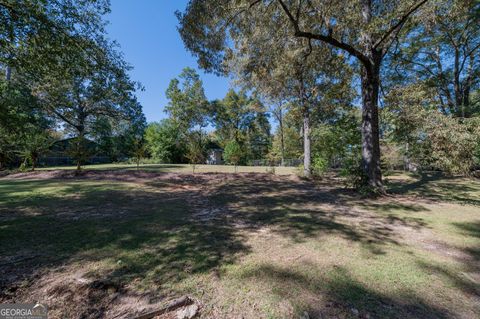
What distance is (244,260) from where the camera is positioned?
8.71ft

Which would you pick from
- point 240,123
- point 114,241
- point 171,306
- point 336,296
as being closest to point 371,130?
point 336,296

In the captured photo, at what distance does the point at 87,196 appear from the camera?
247 inches

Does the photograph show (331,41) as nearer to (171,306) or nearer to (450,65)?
(171,306)

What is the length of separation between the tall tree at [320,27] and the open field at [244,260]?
3.61 meters

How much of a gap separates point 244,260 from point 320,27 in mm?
8055

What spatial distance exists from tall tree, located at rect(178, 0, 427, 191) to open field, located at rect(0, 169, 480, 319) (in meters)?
3.61

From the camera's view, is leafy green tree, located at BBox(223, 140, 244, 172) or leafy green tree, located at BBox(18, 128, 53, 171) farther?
leafy green tree, located at BBox(223, 140, 244, 172)

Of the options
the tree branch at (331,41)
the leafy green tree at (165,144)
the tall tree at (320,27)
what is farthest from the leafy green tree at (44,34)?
the leafy green tree at (165,144)

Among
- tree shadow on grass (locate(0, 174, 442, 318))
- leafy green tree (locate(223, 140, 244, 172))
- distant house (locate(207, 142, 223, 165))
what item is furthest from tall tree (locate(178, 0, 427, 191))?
distant house (locate(207, 142, 223, 165))

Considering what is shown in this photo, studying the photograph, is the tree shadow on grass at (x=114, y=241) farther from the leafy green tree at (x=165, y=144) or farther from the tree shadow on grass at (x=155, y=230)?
the leafy green tree at (x=165, y=144)

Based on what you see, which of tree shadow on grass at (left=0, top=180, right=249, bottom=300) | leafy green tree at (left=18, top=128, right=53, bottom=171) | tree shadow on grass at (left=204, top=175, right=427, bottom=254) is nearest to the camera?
tree shadow on grass at (left=0, top=180, right=249, bottom=300)

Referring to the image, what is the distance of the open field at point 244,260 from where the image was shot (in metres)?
1.89

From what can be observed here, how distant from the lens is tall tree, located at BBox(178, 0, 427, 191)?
6430mm

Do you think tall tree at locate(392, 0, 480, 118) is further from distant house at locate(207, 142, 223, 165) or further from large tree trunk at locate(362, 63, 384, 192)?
distant house at locate(207, 142, 223, 165)
